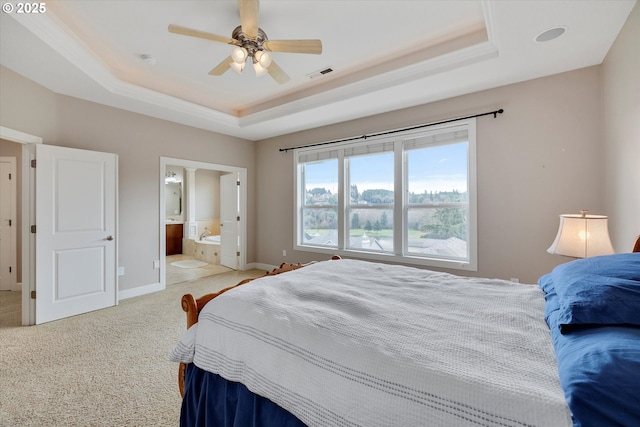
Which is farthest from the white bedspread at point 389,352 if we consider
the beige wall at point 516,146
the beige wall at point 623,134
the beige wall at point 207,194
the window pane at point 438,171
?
the beige wall at point 207,194

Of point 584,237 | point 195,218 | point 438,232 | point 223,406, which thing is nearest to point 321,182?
point 438,232

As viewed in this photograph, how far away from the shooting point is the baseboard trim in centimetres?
394

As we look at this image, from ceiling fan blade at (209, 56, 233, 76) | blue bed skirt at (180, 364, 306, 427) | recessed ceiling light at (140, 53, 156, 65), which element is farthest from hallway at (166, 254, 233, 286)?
blue bed skirt at (180, 364, 306, 427)

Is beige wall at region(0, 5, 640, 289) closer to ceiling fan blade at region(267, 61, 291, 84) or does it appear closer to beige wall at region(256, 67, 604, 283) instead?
beige wall at region(256, 67, 604, 283)

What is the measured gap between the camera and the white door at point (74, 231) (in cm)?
312

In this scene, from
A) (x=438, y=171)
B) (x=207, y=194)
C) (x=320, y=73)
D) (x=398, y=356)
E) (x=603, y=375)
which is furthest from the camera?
(x=207, y=194)

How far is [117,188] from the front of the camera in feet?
12.2

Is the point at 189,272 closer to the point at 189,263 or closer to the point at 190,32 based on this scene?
the point at 189,263

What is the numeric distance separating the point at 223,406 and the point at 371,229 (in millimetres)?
3419

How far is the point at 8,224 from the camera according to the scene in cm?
425

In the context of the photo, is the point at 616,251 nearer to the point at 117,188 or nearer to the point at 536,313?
the point at 536,313

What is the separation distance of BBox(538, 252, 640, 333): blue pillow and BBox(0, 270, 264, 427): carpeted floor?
211 centimetres

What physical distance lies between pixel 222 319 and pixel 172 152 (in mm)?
3917

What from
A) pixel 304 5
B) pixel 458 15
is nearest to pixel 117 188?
pixel 304 5
